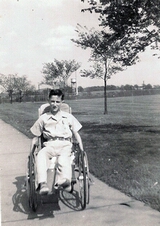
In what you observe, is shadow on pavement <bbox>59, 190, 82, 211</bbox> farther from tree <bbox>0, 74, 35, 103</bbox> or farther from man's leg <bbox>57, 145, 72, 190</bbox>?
tree <bbox>0, 74, 35, 103</bbox>

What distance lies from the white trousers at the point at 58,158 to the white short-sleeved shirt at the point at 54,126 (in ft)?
0.46

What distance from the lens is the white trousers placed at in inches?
147

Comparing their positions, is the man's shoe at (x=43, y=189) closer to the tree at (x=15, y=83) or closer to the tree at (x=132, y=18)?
the tree at (x=132, y=18)

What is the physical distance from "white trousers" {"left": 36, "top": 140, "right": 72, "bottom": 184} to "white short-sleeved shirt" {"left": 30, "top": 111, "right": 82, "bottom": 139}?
0.46 feet

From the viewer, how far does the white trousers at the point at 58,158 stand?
12.3 ft

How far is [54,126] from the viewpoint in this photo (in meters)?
4.39

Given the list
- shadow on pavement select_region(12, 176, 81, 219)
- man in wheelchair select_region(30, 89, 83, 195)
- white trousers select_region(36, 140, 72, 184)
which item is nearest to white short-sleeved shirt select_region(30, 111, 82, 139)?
man in wheelchair select_region(30, 89, 83, 195)

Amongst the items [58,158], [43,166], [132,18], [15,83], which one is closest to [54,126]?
[58,158]

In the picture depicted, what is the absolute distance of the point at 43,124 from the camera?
14.5 feet

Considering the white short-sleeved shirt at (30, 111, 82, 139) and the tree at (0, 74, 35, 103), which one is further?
the tree at (0, 74, 35, 103)

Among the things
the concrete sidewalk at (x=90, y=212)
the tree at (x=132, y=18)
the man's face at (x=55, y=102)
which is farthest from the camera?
the tree at (x=132, y=18)

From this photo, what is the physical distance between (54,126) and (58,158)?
0.56m

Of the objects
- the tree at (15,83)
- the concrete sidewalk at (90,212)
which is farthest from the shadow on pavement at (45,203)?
the tree at (15,83)

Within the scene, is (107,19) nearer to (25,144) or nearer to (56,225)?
(25,144)
